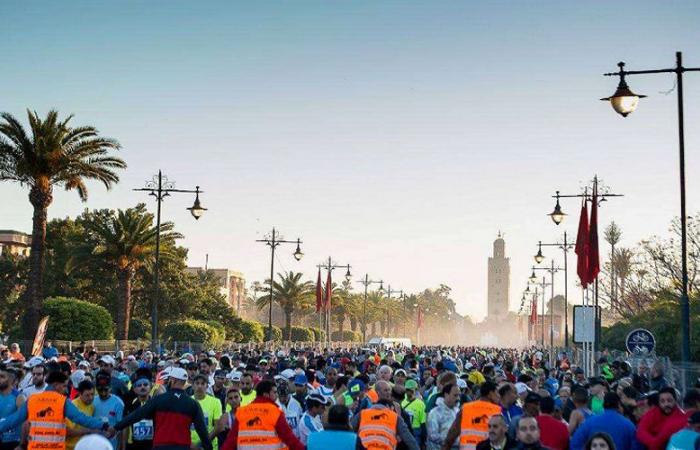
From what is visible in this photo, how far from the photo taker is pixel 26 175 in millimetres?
41281

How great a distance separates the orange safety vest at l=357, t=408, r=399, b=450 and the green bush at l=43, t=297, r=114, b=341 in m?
42.3

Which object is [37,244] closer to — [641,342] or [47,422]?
[641,342]

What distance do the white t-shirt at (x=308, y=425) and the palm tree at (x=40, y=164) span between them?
32163 millimetres

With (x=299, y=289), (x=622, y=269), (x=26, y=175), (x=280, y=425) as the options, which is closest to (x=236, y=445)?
(x=280, y=425)

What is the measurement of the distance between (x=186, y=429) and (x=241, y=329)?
68.5 meters

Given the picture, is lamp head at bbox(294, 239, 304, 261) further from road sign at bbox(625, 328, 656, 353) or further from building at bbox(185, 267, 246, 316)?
building at bbox(185, 267, 246, 316)

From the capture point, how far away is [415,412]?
42.3 feet

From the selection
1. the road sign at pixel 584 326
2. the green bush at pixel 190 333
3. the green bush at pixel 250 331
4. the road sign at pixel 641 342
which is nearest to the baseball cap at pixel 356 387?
the road sign at pixel 641 342

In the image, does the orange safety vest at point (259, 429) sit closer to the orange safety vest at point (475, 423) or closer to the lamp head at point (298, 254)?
the orange safety vest at point (475, 423)

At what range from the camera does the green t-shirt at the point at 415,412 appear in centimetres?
1280

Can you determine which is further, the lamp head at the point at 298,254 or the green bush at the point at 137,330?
the green bush at the point at 137,330

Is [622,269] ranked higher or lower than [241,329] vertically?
higher

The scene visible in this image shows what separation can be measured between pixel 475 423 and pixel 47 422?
4.15 metres

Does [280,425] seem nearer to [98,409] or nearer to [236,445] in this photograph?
[236,445]
